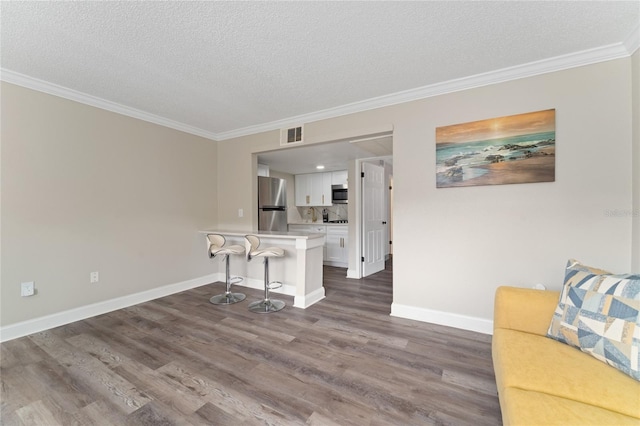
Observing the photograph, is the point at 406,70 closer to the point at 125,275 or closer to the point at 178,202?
the point at 178,202

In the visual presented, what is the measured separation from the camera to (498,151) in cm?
237

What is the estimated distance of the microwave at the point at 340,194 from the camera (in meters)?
6.23

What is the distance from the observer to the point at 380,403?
5.18 ft

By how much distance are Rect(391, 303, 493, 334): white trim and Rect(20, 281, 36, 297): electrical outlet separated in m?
3.70

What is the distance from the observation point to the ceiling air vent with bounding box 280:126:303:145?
3.50 meters

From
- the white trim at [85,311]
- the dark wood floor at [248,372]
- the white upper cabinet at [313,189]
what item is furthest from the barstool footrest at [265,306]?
the white upper cabinet at [313,189]

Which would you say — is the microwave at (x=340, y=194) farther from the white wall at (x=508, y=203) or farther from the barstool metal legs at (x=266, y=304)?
the barstool metal legs at (x=266, y=304)

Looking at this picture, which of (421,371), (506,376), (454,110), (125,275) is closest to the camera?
(506,376)

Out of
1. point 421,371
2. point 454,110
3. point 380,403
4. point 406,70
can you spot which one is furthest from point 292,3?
point 421,371

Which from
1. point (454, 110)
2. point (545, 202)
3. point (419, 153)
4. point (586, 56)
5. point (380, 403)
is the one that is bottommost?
point (380, 403)

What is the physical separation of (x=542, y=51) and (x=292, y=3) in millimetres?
2043

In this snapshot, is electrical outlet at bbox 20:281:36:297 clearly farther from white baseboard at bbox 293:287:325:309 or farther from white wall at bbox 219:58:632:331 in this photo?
white wall at bbox 219:58:632:331

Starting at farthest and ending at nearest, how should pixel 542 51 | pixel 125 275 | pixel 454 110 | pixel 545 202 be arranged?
1. pixel 125 275
2. pixel 454 110
3. pixel 545 202
4. pixel 542 51

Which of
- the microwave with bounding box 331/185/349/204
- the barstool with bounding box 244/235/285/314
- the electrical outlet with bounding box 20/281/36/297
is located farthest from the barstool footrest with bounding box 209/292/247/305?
the microwave with bounding box 331/185/349/204
